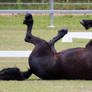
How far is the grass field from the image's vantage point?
23.6 feet

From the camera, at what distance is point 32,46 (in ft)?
45.5

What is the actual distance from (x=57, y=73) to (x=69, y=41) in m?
7.21

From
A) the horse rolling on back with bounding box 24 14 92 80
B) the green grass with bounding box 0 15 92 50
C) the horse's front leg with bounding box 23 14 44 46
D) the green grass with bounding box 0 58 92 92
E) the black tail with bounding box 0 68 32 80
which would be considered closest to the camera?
Answer: the green grass with bounding box 0 58 92 92

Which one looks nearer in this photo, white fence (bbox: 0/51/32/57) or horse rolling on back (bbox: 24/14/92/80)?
horse rolling on back (bbox: 24/14/92/80)

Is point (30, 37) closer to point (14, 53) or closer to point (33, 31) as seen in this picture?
point (14, 53)

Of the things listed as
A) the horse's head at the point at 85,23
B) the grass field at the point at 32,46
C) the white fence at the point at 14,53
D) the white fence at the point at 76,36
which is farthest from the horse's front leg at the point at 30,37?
the white fence at the point at 76,36

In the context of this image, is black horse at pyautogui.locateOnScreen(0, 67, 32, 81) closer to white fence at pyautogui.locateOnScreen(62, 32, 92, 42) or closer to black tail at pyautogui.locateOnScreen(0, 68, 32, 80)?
black tail at pyautogui.locateOnScreen(0, 68, 32, 80)

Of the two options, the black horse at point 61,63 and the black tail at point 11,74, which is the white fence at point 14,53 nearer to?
the black tail at point 11,74

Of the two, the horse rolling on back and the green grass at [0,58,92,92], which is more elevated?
the horse rolling on back

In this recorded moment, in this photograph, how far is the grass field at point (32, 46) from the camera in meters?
7.20

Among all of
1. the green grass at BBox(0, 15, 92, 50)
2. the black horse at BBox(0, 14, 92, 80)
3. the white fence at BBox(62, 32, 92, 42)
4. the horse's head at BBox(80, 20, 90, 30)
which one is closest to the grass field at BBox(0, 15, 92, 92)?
the green grass at BBox(0, 15, 92, 50)
